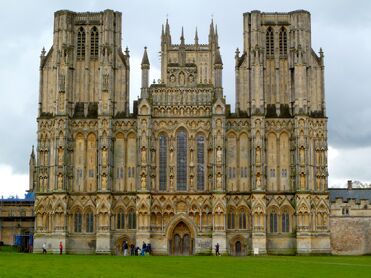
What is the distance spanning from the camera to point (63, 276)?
35.7 meters

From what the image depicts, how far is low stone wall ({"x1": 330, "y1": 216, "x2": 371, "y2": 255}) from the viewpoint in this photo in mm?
82750

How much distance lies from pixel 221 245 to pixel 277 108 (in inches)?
670

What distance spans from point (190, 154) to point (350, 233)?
65.6ft

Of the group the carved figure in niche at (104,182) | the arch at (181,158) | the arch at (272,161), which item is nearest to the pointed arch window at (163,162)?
the arch at (181,158)

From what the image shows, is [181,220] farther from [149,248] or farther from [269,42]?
[269,42]

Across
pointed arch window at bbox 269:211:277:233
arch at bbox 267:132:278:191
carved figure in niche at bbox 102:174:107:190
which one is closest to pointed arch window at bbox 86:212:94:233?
carved figure in niche at bbox 102:174:107:190

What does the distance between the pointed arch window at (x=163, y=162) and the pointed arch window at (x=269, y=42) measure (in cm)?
1580

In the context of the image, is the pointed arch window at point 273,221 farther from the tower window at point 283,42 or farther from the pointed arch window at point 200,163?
the tower window at point 283,42

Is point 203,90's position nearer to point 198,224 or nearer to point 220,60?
point 220,60

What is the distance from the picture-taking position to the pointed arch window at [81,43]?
88188 millimetres

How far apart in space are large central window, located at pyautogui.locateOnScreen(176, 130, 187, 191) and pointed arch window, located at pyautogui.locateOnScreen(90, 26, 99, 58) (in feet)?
46.6

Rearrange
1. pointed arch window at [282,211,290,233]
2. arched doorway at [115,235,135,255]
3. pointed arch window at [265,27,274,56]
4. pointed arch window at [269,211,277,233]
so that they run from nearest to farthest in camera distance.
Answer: pointed arch window at [282,211,290,233]
pointed arch window at [269,211,277,233]
arched doorway at [115,235,135,255]
pointed arch window at [265,27,274,56]

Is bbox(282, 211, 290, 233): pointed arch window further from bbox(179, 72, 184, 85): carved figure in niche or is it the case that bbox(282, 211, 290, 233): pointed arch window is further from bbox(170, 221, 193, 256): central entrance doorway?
bbox(179, 72, 184, 85): carved figure in niche

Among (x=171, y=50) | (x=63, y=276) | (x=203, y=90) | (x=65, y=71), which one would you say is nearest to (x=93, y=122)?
(x=65, y=71)
